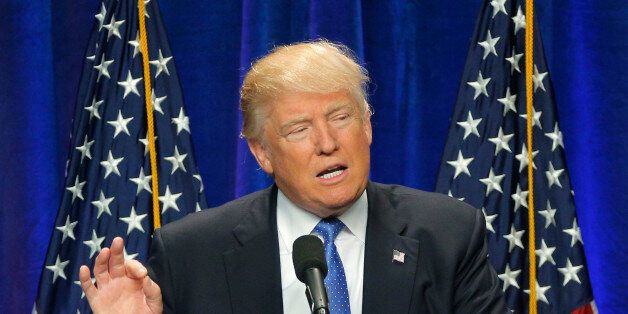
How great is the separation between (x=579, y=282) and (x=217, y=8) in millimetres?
1765

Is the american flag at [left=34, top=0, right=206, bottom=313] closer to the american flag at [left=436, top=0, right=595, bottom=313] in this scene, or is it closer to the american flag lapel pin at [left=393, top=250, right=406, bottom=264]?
the american flag at [left=436, top=0, right=595, bottom=313]

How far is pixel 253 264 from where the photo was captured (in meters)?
2.70

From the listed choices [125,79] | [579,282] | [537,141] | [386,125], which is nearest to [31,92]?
[125,79]

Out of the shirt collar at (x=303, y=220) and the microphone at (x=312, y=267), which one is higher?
the microphone at (x=312, y=267)

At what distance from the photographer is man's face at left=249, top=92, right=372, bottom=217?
2605 mm

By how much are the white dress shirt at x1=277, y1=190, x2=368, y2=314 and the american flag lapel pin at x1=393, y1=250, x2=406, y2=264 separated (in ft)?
0.32

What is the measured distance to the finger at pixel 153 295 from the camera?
243 cm

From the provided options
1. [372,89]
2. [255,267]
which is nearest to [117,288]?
[255,267]

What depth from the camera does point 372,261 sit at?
2.67 metres

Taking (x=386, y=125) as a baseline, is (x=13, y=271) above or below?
below

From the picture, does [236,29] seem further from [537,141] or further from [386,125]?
[537,141]

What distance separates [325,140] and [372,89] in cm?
145

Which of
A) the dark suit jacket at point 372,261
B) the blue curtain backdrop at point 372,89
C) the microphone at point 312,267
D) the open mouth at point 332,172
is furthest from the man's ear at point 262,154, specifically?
the blue curtain backdrop at point 372,89

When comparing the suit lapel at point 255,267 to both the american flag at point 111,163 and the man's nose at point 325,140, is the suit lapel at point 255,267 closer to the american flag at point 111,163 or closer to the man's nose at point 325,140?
the man's nose at point 325,140
